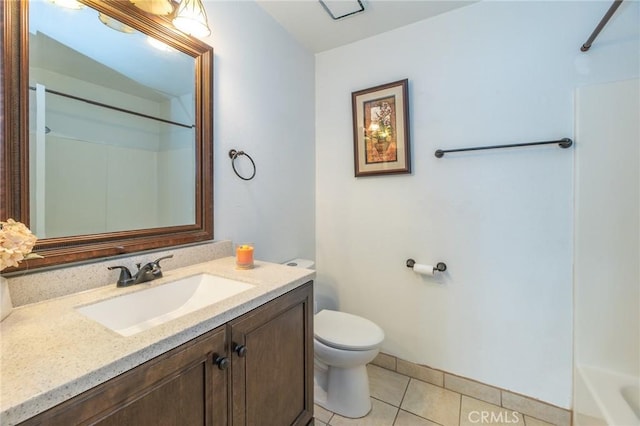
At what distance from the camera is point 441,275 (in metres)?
1.74

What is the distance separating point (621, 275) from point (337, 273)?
1573 mm

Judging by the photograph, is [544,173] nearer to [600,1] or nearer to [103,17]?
[600,1]

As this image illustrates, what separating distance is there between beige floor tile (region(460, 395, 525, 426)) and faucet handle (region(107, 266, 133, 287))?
5.80 ft

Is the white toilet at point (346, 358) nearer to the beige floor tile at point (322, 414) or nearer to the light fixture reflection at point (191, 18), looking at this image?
the beige floor tile at point (322, 414)

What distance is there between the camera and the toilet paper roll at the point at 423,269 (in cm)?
171

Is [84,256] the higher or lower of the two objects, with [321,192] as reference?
lower

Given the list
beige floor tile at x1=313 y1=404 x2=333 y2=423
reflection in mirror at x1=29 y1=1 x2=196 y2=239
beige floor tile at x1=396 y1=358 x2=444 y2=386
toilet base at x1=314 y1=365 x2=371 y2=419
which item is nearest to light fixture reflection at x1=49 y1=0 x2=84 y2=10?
reflection in mirror at x1=29 y1=1 x2=196 y2=239

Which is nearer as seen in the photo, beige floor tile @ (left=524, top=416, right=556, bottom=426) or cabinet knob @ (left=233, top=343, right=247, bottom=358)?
cabinet knob @ (left=233, top=343, right=247, bottom=358)

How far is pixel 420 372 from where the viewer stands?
1810 millimetres

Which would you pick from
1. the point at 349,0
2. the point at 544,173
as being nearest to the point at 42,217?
the point at 349,0

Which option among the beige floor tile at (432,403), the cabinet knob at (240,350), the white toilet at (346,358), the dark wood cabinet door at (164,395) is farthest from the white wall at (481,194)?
the dark wood cabinet door at (164,395)

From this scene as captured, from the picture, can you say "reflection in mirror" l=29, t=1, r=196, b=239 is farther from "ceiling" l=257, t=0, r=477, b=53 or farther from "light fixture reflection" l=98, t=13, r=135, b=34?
"ceiling" l=257, t=0, r=477, b=53

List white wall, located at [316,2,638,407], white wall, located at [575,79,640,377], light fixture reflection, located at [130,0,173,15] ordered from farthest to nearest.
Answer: white wall, located at [316,2,638,407], white wall, located at [575,79,640,377], light fixture reflection, located at [130,0,173,15]

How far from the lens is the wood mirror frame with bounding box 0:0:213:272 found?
796mm
